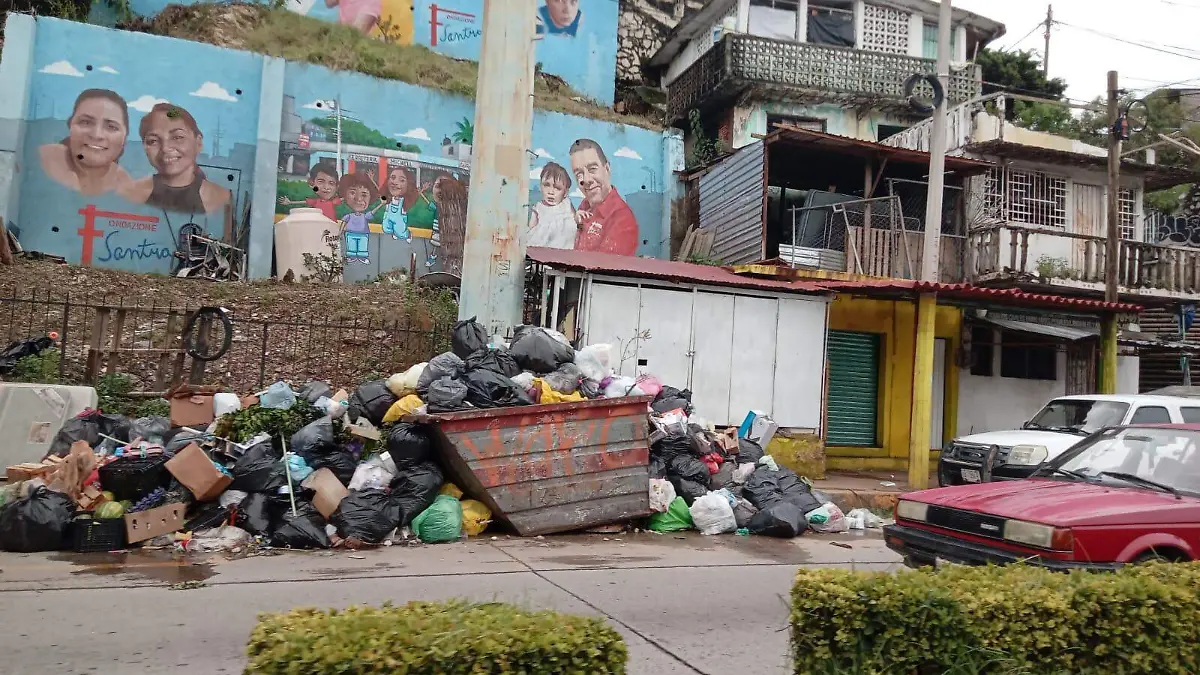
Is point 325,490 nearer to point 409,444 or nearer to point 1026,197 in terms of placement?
point 409,444

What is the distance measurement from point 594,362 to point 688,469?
1.59 m

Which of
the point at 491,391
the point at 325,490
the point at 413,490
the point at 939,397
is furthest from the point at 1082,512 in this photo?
the point at 939,397

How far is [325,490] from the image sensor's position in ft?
24.8

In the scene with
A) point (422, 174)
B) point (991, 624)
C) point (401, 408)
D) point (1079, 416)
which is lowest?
point (991, 624)

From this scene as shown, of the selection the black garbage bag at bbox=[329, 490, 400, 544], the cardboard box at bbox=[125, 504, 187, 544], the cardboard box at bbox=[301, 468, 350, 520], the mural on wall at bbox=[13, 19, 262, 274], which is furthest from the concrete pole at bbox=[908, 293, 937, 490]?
the mural on wall at bbox=[13, 19, 262, 274]

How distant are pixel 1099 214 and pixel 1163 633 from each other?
712 inches

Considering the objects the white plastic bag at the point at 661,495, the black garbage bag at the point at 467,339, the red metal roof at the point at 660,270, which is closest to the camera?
the white plastic bag at the point at 661,495

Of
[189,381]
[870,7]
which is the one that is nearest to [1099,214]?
[870,7]

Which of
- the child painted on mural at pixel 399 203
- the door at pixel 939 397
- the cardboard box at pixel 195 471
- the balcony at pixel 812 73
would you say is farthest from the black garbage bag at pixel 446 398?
the balcony at pixel 812 73

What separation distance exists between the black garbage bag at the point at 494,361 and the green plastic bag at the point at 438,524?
5.12 feet

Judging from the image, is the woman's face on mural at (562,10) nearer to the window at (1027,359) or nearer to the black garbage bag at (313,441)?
the window at (1027,359)

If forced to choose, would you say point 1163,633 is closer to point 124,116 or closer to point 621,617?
point 621,617

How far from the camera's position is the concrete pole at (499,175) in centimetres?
1117

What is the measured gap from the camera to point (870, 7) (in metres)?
22.5
